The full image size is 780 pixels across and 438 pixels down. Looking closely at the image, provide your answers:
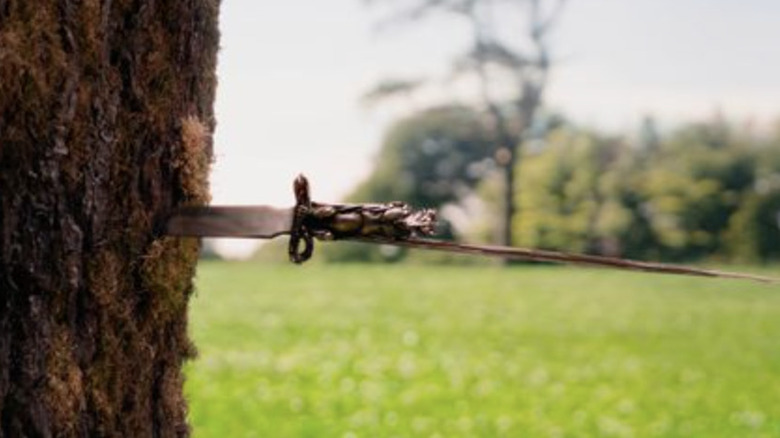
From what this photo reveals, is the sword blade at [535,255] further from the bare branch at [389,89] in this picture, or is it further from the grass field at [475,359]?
the bare branch at [389,89]

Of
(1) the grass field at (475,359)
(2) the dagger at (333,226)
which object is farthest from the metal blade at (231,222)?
(1) the grass field at (475,359)

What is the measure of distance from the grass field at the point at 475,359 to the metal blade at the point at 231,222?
0.54 meters

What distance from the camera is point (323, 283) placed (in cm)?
2480

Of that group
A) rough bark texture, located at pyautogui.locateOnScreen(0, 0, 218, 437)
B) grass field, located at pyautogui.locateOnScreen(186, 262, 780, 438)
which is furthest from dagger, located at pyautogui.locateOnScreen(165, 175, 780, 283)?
grass field, located at pyautogui.locateOnScreen(186, 262, 780, 438)

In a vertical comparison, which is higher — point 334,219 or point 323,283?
point 334,219

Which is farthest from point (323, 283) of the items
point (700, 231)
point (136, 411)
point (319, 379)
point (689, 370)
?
point (700, 231)

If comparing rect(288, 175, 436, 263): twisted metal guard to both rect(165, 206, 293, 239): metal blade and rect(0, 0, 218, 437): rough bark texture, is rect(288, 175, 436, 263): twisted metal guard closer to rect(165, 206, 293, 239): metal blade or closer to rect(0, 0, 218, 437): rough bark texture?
rect(165, 206, 293, 239): metal blade

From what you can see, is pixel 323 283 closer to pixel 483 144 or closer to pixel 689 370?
pixel 689 370

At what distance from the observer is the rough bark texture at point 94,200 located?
2.26 metres

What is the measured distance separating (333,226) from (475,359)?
11320 mm

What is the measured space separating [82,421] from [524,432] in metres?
6.54

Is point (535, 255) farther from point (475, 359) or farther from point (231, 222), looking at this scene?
point (475, 359)

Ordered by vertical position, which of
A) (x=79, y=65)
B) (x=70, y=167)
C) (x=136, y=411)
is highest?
(x=79, y=65)

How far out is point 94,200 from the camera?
2.34 m
